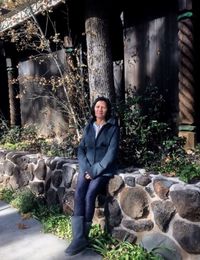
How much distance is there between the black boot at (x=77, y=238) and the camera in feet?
13.2

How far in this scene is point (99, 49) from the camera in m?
5.57

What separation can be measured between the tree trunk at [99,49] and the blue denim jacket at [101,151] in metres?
1.35

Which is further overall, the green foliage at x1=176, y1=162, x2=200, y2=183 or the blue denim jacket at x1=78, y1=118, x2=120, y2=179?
the blue denim jacket at x1=78, y1=118, x2=120, y2=179

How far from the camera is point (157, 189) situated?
12.5ft

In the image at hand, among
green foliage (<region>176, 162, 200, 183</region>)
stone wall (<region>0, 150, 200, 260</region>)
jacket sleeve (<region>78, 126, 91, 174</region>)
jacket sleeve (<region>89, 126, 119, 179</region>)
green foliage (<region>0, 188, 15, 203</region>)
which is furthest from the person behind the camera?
green foliage (<region>0, 188, 15, 203</region>)

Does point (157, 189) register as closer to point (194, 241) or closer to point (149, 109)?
point (194, 241)

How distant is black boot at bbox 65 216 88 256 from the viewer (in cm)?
403

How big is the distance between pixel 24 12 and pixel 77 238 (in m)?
4.76

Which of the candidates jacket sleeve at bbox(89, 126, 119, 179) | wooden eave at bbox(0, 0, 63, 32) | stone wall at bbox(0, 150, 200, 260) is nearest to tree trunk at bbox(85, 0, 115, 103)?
wooden eave at bbox(0, 0, 63, 32)

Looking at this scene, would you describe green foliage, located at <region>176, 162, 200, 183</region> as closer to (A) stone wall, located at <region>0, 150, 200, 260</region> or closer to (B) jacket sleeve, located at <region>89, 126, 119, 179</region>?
(A) stone wall, located at <region>0, 150, 200, 260</region>

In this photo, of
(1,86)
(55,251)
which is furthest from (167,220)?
(1,86)

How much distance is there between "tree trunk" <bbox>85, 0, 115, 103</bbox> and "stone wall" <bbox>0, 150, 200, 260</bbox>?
1281 mm

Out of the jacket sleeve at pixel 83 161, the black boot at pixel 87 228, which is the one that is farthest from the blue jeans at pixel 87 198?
the jacket sleeve at pixel 83 161

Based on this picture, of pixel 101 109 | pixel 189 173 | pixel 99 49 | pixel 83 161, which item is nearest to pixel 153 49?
pixel 99 49
